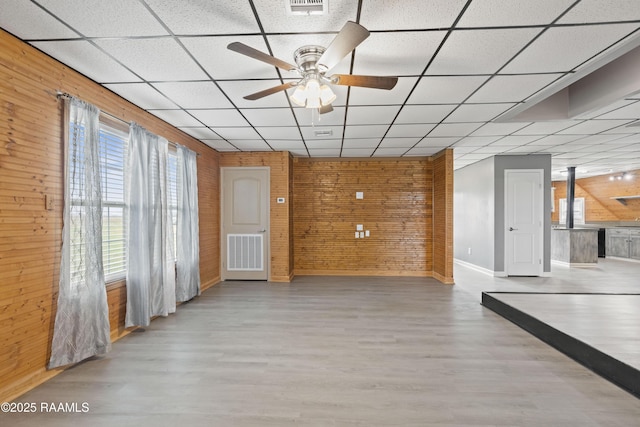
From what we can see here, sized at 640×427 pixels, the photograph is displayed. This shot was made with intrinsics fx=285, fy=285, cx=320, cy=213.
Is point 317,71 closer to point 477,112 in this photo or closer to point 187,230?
point 477,112

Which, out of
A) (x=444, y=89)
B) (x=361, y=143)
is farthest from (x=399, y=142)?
(x=444, y=89)

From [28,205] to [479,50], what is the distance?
145 inches

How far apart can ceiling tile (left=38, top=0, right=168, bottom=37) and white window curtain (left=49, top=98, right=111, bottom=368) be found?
823mm

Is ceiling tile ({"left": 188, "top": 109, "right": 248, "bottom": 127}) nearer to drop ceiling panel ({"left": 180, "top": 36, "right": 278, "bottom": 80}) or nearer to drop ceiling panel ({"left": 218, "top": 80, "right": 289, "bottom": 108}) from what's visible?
drop ceiling panel ({"left": 218, "top": 80, "right": 289, "bottom": 108})

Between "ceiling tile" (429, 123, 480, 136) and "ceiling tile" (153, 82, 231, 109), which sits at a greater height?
"ceiling tile" (153, 82, 231, 109)

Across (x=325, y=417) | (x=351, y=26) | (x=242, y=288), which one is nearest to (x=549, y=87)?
(x=351, y=26)

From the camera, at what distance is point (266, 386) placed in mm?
2242

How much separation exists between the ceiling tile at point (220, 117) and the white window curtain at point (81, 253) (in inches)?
45.3

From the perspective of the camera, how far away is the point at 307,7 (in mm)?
1741

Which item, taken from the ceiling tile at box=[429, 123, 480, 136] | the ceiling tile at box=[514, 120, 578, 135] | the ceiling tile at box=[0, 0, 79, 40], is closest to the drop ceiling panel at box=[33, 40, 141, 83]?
the ceiling tile at box=[0, 0, 79, 40]

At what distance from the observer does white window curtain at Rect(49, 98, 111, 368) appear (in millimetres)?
2377

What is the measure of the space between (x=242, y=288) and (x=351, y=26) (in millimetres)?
4687

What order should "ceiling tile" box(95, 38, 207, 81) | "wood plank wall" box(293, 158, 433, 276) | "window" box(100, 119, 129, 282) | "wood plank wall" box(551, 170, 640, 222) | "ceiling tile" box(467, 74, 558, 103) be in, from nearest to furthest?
1. "ceiling tile" box(95, 38, 207, 81)
2. "ceiling tile" box(467, 74, 558, 103)
3. "window" box(100, 119, 129, 282)
4. "wood plank wall" box(293, 158, 433, 276)
5. "wood plank wall" box(551, 170, 640, 222)

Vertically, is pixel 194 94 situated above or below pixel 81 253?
above
